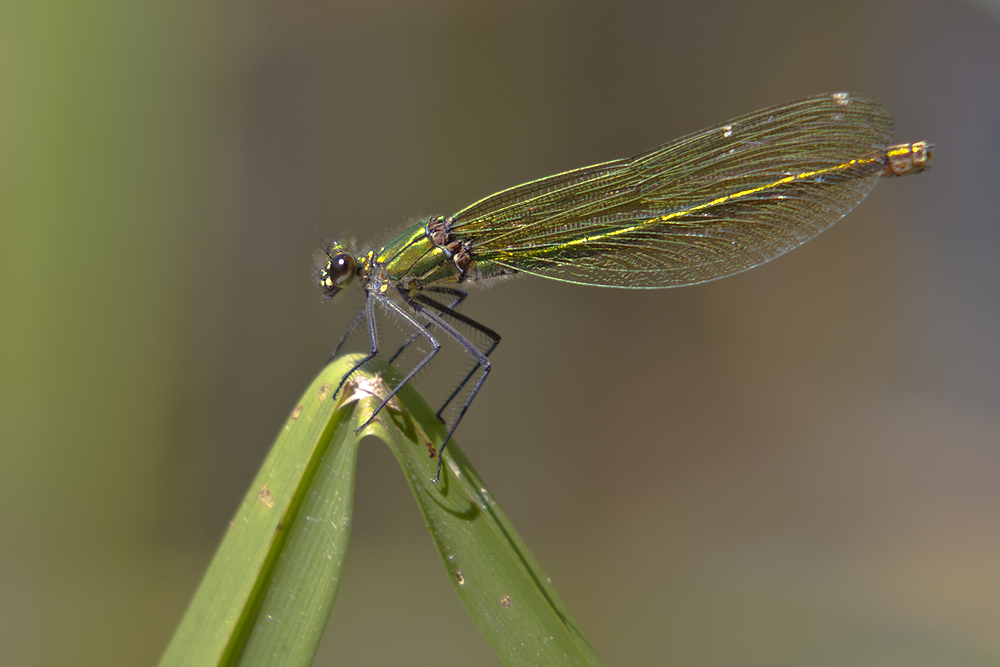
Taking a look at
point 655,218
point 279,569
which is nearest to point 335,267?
point 655,218

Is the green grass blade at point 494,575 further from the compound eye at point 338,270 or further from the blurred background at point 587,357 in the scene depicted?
the blurred background at point 587,357

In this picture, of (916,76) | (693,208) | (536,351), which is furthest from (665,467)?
(916,76)

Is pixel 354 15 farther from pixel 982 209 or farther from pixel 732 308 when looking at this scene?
pixel 982 209

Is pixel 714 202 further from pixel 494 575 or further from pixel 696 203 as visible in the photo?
pixel 494 575

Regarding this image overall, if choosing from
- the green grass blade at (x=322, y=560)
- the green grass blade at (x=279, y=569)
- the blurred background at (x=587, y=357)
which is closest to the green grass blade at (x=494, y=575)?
the green grass blade at (x=322, y=560)

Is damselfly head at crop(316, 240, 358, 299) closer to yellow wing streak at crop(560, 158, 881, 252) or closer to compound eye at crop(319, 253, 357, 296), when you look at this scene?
compound eye at crop(319, 253, 357, 296)
